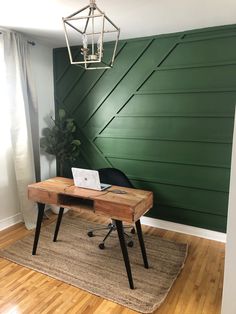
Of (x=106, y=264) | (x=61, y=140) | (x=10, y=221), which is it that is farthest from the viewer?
(x=61, y=140)

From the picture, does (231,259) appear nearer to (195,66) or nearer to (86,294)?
(86,294)

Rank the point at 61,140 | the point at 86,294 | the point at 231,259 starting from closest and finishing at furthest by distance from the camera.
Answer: the point at 231,259 < the point at 86,294 < the point at 61,140

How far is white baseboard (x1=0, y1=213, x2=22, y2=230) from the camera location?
321 cm

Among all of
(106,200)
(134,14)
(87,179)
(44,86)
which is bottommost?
(106,200)

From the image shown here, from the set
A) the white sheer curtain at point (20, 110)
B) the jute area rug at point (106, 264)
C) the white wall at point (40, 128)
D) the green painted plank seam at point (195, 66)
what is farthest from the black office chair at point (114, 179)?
the green painted plank seam at point (195, 66)

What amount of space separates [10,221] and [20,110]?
4.76 feet

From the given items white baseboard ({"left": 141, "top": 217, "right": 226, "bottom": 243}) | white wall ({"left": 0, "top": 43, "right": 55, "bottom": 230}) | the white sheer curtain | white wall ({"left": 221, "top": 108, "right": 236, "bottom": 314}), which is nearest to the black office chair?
white baseboard ({"left": 141, "top": 217, "right": 226, "bottom": 243})

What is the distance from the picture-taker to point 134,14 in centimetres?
239

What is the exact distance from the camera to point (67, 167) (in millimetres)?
3975

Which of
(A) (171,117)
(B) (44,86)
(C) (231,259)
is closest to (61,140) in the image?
(B) (44,86)

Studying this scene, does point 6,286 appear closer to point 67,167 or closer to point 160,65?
point 67,167

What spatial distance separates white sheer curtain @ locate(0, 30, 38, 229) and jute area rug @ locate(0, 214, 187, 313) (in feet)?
2.03

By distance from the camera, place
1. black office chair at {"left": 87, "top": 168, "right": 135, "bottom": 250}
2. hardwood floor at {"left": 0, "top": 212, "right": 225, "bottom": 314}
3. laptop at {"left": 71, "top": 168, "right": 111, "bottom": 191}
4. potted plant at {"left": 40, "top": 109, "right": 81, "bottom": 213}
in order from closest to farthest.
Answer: hardwood floor at {"left": 0, "top": 212, "right": 225, "bottom": 314}
laptop at {"left": 71, "top": 168, "right": 111, "bottom": 191}
black office chair at {"left": 87, "top": 168, "right": 135, "bottom": 250}
potted plant at {"left": 40, "top": 109, "right": 81, "bottom": 213}

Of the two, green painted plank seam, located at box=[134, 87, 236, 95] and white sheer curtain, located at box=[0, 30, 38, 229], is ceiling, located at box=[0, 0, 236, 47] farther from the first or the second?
green painted plank seam, located at box=[134, 87, 236, 95]
